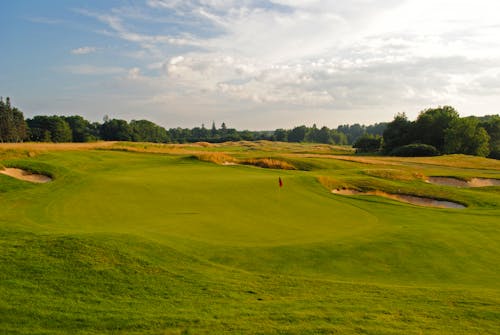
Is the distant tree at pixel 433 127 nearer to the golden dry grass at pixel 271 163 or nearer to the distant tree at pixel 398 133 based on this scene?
the distant tree at pixel 398 133

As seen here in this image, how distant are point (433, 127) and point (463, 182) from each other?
58.5 metres

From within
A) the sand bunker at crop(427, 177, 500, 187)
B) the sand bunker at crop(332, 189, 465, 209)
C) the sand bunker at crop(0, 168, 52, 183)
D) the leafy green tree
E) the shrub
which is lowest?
the sand bunker at crop(332, 189, 465, 209)

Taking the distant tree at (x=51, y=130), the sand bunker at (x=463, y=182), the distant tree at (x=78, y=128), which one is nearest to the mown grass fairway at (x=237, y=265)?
the sand bunker at (x=463, y=182)

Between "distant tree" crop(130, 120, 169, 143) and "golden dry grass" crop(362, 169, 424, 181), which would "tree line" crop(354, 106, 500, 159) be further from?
"distant tree" crop(130, 120, 169, 143)

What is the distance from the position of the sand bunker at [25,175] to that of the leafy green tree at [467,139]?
259 ft

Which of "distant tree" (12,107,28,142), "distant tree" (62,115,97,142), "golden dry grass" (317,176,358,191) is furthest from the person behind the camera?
"distant tree" (62,115,97,142)

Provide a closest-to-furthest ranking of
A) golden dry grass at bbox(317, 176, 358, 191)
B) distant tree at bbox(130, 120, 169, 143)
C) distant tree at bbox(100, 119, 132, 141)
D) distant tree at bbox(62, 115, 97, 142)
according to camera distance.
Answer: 1. golden dry grass at bbox(317, 176, 358, 191)
2. distant tree at bbox(62, 115, 97, 142)
3. distant tree at bbox(100, 119, 132, 141)
4. distant tree at bbox(130, 120, 169, 143)

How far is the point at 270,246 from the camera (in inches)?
493

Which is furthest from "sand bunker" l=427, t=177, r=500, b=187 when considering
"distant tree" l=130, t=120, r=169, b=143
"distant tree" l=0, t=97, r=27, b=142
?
"distant tree" l=130, t=120, r=169, b=143

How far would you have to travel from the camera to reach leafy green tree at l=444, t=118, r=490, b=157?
252 ft

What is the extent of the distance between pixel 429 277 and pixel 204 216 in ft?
31.8

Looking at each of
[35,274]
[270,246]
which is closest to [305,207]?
[270,246]

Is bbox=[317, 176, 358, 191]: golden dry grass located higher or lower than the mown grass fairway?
higher

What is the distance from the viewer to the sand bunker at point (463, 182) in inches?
1385
